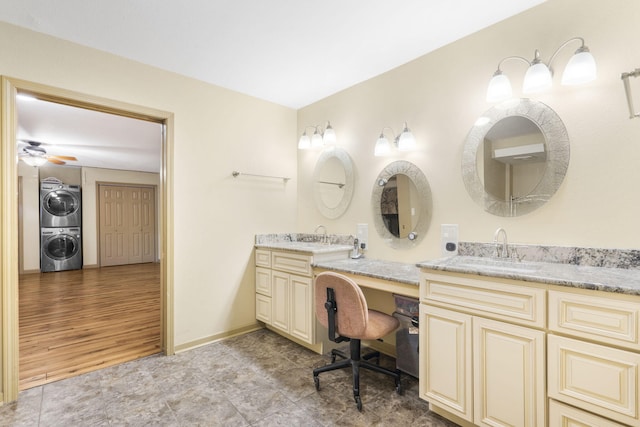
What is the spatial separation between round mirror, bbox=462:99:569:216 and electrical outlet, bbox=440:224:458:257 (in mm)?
270

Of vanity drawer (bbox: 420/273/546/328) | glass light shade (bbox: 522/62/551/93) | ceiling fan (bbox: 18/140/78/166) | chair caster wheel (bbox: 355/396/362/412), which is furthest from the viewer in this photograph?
ceiling fan (bbox: 18/140/78/166)

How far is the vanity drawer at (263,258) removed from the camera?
9.83 ft

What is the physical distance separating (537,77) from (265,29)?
1727 mm

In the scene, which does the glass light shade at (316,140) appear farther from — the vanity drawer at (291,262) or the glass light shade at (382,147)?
the vanity drawer at (291,262)

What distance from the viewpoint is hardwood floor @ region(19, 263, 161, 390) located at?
2437 millimetres

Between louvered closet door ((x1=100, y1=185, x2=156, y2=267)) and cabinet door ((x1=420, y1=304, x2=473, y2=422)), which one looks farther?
louvered closet door ((x1=100, y1=185, x2=156, y2=267))

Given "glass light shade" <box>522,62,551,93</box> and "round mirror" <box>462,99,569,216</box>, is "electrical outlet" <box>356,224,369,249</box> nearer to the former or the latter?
"round mirror" <box>462,99,569,216</box>

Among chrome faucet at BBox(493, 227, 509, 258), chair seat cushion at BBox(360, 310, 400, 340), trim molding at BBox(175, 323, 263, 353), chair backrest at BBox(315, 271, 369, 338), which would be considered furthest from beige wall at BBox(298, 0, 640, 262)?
trim molding at BBox(175, 323, 263, 353)

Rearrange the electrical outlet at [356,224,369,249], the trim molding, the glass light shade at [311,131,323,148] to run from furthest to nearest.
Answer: the glass light shade at [311,131,323,148] < the electrical outlet at [356,224,369,249] < the trim molding

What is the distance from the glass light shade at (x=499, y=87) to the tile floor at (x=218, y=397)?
1975 millimetres

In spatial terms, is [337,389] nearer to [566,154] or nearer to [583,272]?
[583,272]

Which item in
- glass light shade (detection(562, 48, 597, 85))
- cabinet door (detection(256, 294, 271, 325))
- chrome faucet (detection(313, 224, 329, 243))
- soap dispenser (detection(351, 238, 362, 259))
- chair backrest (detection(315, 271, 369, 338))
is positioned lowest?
cabinet door (detection(256, 294, 271, 325))

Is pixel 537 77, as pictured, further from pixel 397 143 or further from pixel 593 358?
pixel 593 358

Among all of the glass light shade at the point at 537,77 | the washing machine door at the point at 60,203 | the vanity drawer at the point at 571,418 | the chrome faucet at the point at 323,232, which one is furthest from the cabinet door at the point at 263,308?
the washing machine door at the point at 60,203
